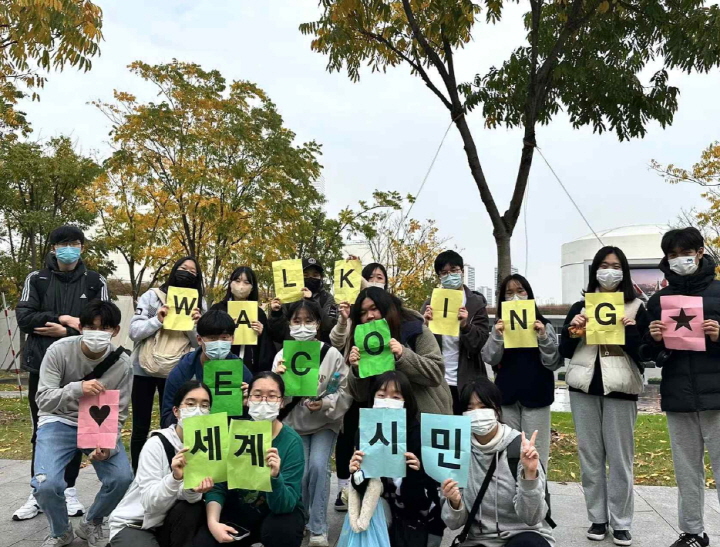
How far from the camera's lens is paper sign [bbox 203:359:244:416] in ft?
14.3

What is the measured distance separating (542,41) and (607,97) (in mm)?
1112

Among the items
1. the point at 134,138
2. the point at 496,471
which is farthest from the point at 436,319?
the point at 134,138

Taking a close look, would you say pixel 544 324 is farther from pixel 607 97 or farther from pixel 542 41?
pixel 542 41

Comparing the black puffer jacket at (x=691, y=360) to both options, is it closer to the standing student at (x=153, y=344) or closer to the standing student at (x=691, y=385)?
the standing student at (x=691, y=385)

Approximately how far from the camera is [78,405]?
4594 mm

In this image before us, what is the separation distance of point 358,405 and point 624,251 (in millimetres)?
62801

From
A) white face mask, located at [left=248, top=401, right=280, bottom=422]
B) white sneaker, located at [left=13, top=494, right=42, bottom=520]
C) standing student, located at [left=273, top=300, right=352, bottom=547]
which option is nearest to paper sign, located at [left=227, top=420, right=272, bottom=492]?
white face mask, located at [left=248, top=401, right=280, bottom=422]

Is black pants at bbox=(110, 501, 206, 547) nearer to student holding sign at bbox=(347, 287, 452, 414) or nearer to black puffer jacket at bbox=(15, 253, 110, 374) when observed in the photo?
student holding sign at bbox=(347, 287, 452, 414)

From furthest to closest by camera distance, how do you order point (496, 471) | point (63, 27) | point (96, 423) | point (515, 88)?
point (515, 88) → point (63, 27) → point (96, 423) → point (496, 471)

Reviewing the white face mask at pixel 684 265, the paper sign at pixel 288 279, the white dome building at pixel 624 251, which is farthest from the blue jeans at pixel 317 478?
the white dome building at pixel 624 251

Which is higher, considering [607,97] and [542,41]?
[542,41]

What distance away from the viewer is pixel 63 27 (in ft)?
22.9

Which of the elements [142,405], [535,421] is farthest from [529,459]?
[142,405]

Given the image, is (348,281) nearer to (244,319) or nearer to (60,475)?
(244,319)
